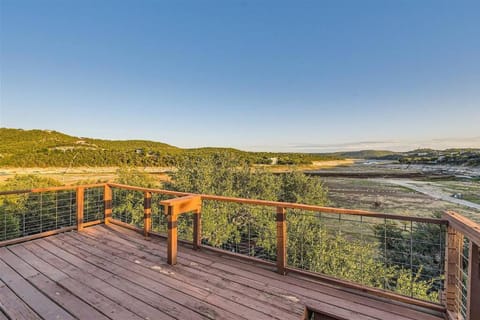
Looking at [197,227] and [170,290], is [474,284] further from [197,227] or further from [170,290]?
[197,227]

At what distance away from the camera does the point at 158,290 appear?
215 cm

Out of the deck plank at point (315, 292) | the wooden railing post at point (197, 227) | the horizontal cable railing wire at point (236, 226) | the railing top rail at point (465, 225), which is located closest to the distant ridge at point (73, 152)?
the horizontal cable railing wire at point (236, 226)

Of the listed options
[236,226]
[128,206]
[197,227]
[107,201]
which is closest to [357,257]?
[236,226]

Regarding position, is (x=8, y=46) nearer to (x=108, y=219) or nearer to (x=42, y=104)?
(x=42, y=104)

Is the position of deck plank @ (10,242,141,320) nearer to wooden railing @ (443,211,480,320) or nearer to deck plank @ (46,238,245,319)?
deck plank @ (46,238,245,319)

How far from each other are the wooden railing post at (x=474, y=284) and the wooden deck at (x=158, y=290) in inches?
17.8

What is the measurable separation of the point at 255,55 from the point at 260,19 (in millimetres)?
1687

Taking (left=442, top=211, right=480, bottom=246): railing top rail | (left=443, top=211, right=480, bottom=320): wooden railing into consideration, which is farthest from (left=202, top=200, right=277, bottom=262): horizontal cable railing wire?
(left=442, top=211, right=480, bottom=246): railing top rail

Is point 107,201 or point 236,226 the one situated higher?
point 107,201

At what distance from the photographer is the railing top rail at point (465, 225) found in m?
1.30

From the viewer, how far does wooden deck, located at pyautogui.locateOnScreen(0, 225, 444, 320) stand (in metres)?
1.82

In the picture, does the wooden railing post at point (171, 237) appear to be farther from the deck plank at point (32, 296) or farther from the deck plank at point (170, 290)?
the deck plank at point (32, 296)

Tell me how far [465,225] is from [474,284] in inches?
14.7

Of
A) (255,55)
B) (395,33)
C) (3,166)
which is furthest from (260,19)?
(3,166)
